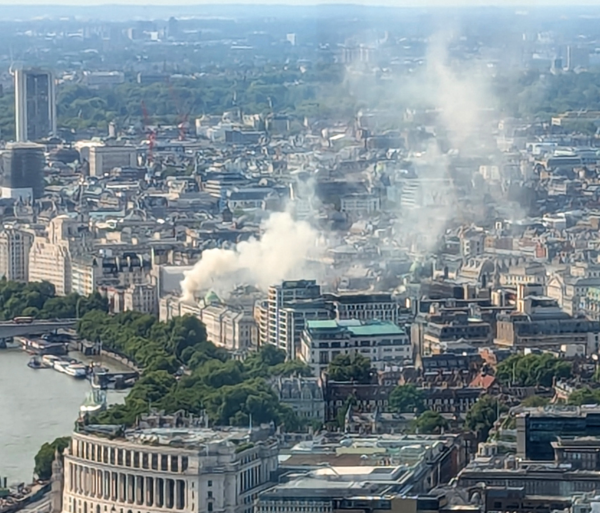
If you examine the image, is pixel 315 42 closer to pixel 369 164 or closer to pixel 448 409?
pixel 369 164

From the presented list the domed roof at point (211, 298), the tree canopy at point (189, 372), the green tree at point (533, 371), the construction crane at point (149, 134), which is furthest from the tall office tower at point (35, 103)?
the green tree at point (533, 371)

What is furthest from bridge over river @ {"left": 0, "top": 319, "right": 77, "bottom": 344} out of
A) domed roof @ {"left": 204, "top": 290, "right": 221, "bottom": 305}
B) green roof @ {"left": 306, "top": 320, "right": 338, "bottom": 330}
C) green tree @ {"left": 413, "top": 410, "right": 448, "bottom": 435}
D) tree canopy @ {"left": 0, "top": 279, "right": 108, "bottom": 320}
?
green tree @ {"left": 413, "top": 410, "right": 448, "bottom": 435}

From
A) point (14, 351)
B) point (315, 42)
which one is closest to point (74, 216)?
point (14, 351)

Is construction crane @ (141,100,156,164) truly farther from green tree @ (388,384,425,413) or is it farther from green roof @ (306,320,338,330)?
green tree @ (388,384,425,413)

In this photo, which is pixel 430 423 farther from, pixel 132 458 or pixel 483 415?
pixel 132 458

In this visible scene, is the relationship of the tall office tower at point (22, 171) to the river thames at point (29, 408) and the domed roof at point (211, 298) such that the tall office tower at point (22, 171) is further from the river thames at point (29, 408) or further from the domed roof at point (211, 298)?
the river thames at point (29, 408)

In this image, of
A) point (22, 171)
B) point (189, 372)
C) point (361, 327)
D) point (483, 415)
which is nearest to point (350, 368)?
point (189, 372)
